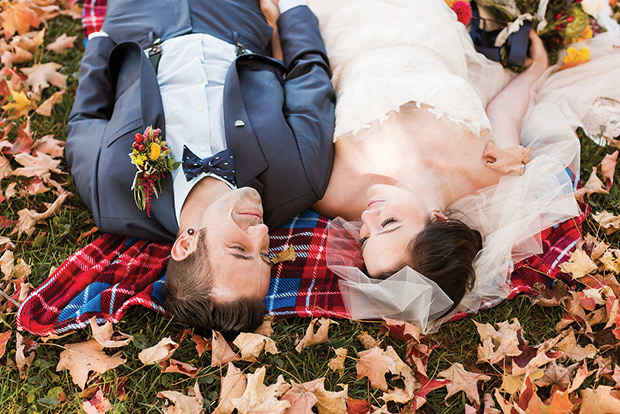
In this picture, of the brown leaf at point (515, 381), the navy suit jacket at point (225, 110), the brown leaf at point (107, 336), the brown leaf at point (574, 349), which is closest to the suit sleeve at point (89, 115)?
the navy suit jacket at point (225, 110)

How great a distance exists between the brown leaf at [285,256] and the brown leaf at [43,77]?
2433 millimetres

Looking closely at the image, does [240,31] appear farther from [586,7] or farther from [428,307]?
[586,7]

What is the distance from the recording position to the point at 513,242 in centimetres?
328

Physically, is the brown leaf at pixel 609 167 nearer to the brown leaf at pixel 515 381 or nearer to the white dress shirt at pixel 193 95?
the brown leaf at pixel 515 381

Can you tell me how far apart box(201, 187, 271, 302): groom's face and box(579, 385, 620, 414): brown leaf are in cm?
173

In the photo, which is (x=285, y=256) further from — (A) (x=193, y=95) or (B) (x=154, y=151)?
(A) (x=193, y=95)

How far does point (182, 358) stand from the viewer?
304 cm

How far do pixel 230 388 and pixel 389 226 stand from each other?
4.14 ft

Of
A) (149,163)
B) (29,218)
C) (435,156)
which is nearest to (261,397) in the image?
(149,163)

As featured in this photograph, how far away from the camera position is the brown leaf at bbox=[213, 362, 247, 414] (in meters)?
2.72

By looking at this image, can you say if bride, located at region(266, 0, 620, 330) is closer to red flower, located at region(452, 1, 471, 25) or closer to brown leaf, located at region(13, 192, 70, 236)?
red flower, located at region(452, 1, 471, 25)

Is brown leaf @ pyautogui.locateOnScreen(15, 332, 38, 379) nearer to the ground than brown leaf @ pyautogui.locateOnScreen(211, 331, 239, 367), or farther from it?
farther from it

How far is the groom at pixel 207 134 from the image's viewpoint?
10.0 feet

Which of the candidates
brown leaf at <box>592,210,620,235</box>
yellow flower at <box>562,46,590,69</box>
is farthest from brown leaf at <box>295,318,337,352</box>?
yellow flower at <box>562,46,590,69</box>
